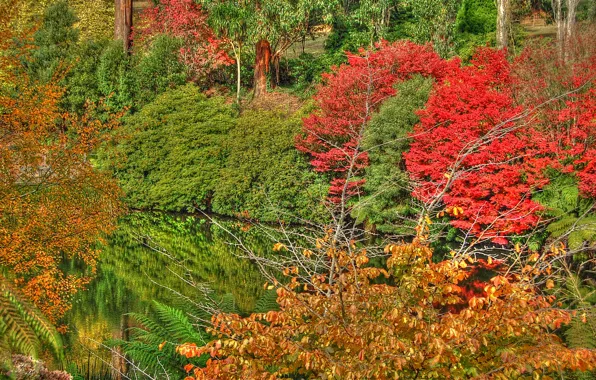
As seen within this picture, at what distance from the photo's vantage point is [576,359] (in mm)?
4125

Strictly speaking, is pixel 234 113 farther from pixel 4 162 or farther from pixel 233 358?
pixel 233 358

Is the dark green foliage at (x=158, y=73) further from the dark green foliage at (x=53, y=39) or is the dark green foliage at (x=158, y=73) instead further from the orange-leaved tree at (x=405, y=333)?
the orange-leaved tree at (x=405, y=333)

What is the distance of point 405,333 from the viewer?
5031mm

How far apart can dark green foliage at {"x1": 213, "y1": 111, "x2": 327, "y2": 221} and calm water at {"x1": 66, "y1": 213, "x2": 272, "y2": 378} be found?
4.29 ft

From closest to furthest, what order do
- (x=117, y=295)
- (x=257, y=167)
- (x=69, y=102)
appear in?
(x=117, y=295) < (x=257, y=167) < (x=69, y=102)

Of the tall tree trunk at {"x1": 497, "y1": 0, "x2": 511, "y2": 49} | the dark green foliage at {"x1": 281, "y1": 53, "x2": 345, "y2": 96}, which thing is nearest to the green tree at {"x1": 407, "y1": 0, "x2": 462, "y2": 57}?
the tall tree trunk at {"x1": 497, "y1": 0, "x2": 511, "y2": 49}

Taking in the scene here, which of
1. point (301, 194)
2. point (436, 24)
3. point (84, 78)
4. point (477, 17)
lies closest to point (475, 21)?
point (477, 17)

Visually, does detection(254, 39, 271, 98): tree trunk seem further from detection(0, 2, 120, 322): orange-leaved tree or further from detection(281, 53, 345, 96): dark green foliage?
detection(0, 2, 120, 322): orange-leaved tree

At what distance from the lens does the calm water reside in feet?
38.7

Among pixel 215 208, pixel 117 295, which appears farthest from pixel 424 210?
pixel 215 208

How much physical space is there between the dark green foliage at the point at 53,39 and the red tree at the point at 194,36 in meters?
4.30

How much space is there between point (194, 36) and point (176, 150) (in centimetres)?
645

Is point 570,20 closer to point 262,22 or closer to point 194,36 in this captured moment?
point 262,22

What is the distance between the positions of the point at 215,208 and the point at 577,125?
14294 millimetres
